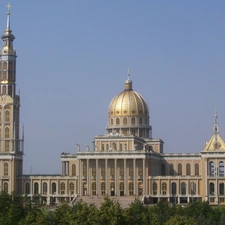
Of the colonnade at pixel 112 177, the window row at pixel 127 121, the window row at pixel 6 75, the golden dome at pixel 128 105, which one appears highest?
the window row at pixel 6 75

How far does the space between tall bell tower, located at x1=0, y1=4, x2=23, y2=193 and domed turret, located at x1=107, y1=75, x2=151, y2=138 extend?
2004 cm

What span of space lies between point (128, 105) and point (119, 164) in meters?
16.9

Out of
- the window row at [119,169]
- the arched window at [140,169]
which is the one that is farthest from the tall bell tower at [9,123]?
the arched window at [140,169]

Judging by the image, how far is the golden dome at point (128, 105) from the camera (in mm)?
158125

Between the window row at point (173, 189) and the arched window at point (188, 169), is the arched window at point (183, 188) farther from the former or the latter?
the arched window at point (188, 169)

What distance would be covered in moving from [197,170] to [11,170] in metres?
35.4

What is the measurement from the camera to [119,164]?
14562 centimetres

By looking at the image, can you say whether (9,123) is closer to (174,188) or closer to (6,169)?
(6,169)

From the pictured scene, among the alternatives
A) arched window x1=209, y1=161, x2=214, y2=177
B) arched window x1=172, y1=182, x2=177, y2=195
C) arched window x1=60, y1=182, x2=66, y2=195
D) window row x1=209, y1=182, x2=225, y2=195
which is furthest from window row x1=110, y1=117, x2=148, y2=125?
window row x1=209, y1=182, x2=225, y2=195

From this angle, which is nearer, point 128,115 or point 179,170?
point 179,170

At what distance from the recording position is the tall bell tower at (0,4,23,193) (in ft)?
487

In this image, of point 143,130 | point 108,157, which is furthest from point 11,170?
point 143,130

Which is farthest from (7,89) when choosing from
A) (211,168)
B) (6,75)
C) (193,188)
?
(211,168)

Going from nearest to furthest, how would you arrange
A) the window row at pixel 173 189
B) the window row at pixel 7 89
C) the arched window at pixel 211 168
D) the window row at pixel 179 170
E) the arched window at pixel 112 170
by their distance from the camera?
the arched window at pixel 211 168 → the window row at pixel 173 189 → the arched window at pixel 112 170 → the window row at pixel 7 89 → the window row at pixel 179 170
